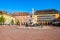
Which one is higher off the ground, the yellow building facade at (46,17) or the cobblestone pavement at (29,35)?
the yellow building facade at (46,17)

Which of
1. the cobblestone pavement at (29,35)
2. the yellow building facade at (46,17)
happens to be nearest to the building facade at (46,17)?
the yellow building facade at (46,17)

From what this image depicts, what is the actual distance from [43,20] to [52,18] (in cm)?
453

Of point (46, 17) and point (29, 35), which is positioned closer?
point (29, 35)

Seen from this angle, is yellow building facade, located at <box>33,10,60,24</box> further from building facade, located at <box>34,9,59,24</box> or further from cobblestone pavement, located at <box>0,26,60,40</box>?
cobblestone pavement, located at <box>0,26,60,40</box>

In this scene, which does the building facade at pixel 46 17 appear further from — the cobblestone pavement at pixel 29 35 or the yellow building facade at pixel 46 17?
the cobblestone pavement at pixel 29 35

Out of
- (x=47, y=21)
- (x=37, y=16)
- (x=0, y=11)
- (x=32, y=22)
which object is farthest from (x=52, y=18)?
(x=32, y=22)

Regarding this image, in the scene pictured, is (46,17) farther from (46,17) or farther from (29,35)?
(29,35)

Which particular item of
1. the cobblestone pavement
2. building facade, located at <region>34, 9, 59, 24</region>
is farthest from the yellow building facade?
the cobblestone pavement

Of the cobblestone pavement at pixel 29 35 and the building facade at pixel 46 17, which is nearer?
the cobblestone pavement at pixel 29 35

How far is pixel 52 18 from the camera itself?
2635 inches

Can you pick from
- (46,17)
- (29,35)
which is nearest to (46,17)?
(46,17)

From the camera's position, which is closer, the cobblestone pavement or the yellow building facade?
the cobblestone pavement

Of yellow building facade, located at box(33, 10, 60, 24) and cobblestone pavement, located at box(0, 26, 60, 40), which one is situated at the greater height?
yellow building facade, located at box(33, 10, 60, 24)

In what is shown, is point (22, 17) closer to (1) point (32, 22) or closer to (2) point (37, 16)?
(2) point (37, 16)
